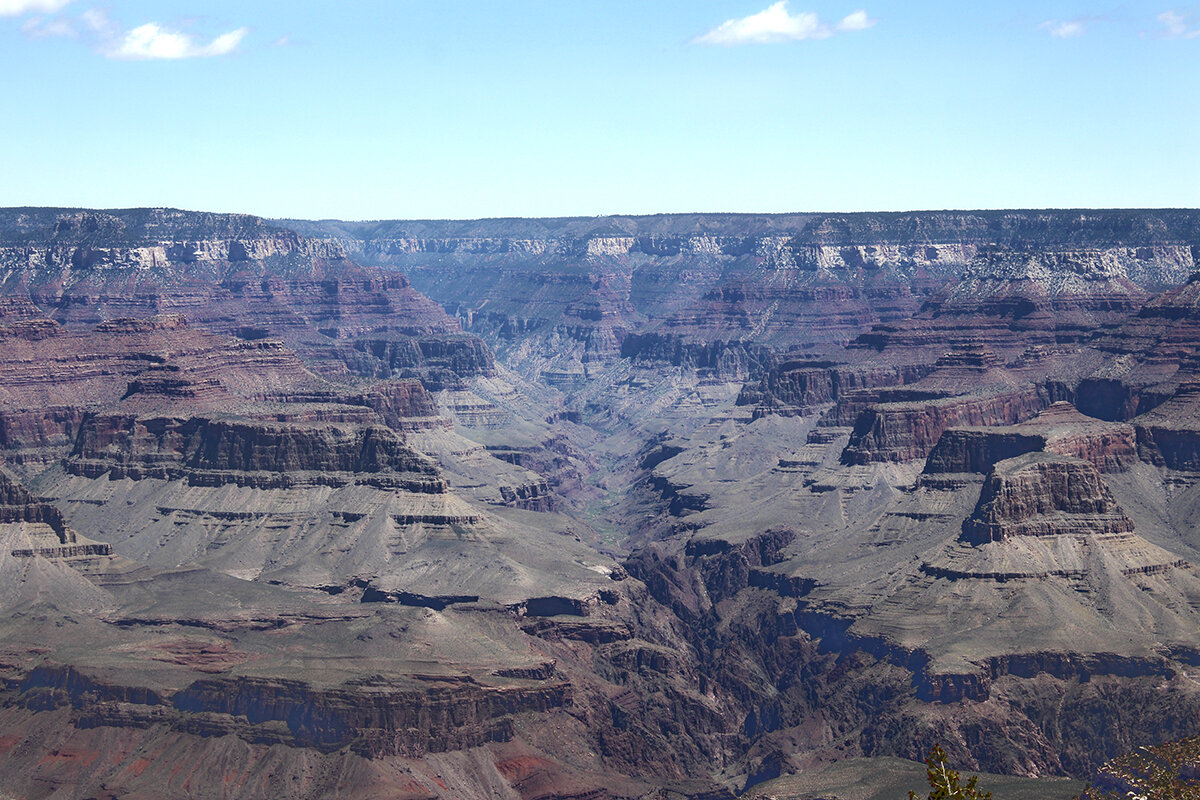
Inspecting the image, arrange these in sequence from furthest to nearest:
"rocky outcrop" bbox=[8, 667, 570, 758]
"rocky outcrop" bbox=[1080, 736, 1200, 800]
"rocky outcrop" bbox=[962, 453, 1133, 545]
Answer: "rocky outcrop" bbox=[962, 453, 1133, 545] → "rocky outcrop" bbox=[8, 667, 570, 758] → "rocky outcrop" bbox=[1080, 736, 1200, 800]

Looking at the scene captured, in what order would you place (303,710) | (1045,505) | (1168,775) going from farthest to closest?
(1045,505) < (303,710) < (1168,775)

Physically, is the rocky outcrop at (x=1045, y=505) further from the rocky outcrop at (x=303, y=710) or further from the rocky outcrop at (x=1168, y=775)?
the rocky outcrop at (x=1168, y=775)

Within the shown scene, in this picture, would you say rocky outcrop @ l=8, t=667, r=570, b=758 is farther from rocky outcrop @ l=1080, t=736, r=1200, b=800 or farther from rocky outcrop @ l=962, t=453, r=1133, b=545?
rocky outcrop @ l=962, t=453, r=1133, b=545

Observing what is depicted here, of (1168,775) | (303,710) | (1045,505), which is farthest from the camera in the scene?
(1045,505)

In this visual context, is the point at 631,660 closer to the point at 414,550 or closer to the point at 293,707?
the point at 414,550

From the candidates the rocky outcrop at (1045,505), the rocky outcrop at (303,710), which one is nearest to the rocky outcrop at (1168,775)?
the rocky outcrop at (303,710)

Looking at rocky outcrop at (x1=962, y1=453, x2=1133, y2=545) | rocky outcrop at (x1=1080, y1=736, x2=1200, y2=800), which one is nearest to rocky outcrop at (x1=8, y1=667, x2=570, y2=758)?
rocky outcrop at (x1=1080, y1=736, x2=1200, y2=800)

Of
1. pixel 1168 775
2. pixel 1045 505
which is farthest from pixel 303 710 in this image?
pixel 1045 505

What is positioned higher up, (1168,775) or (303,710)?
(1168,775)

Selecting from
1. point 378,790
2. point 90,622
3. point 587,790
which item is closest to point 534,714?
point 587,790

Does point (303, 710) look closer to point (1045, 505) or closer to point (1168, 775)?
point (1168, 775)

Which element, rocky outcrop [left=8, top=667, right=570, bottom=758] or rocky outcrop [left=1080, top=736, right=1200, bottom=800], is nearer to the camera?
rocky outcrop [left=1080, top=736, right=1200, bottom=800]
